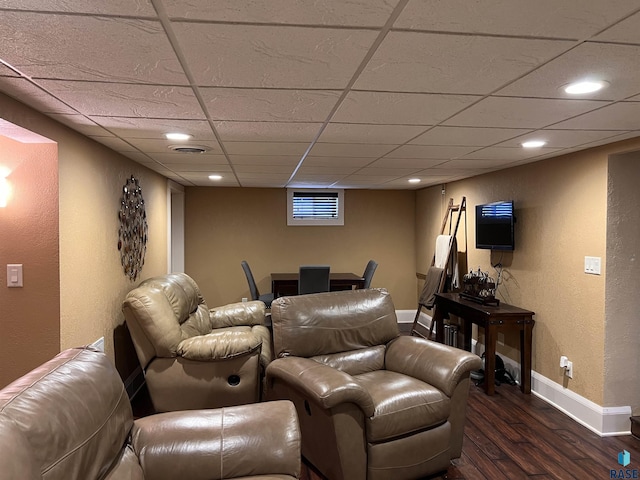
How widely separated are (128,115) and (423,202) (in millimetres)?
5024

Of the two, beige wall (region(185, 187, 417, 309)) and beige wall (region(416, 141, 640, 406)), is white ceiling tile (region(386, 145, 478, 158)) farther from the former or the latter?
beige wall (region(185, 187, 417, 309))

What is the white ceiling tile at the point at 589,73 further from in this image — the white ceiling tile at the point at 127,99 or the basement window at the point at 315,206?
the basement window at the point at 315,206

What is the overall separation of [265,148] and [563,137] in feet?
6.57

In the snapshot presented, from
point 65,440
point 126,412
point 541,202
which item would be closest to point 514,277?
point 541,202

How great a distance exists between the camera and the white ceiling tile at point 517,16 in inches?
43.2

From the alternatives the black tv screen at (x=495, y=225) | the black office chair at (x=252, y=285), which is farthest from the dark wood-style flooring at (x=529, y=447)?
the black office chair at (x=252, y=285)

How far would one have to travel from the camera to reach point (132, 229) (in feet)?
12.2

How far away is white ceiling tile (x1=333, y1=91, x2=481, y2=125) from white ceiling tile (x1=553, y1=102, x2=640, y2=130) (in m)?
0.71

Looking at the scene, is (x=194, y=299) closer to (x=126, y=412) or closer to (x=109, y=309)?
(x=109, y=309)

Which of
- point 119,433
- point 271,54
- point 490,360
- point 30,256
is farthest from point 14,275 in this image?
point 490,360

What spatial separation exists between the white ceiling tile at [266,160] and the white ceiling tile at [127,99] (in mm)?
1266

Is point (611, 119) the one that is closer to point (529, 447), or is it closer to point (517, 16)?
point (517, 16)

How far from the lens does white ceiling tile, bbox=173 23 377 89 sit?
49.5 inches

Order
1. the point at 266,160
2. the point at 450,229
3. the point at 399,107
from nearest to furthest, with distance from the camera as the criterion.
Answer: the point at 399,107 < the point at 266,160 < the point at 450,229
